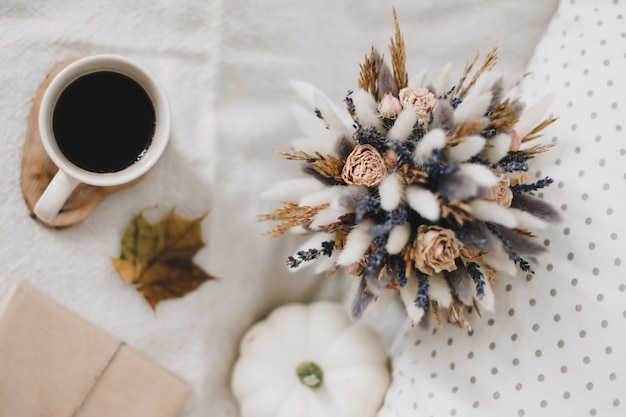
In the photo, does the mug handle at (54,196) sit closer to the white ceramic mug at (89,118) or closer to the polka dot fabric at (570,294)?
the white ceramic mug at (89,118)

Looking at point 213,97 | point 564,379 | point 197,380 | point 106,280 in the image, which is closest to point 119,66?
point 213,97

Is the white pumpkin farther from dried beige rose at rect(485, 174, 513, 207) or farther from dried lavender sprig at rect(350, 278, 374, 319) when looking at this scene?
dried beige rose at rect(485, 174, 513, 207)

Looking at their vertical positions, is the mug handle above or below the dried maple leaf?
above

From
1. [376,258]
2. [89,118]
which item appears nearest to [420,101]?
[376,258]

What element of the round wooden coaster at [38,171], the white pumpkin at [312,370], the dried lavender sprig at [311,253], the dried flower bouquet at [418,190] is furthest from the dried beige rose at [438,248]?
the round wooden coaster at [38,171]

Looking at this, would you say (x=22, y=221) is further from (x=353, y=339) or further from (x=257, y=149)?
(x=353, y=339)

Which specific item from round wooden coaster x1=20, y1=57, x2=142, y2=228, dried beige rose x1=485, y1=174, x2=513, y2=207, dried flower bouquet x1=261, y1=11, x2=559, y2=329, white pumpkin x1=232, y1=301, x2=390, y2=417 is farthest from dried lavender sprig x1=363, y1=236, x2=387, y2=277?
round wooden coaster x1=20, y1=57, x2=142, y2=228

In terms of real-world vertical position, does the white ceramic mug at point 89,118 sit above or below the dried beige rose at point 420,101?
below

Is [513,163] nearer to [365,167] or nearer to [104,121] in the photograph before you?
[365,167]
